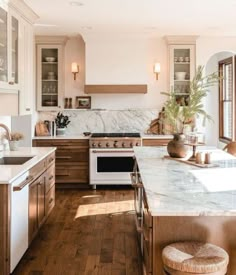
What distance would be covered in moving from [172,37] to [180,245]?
17.7ft

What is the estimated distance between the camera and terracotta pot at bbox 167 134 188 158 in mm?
4105

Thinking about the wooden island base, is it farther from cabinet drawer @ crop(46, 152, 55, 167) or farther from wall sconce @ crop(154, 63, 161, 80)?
wall sconce @ crop(154, 63, 161, 80)

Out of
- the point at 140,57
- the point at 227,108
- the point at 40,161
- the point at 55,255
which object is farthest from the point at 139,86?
the point at 55,255

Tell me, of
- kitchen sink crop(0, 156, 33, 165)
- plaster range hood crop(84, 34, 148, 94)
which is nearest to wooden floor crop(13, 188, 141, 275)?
kitchen sink crop(0, 156, 33, 165)

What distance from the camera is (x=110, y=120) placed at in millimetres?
7328

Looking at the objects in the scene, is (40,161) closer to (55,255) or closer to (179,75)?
(55,255)

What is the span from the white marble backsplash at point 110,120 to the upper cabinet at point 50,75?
31 cm

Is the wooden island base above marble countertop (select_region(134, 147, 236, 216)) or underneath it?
underneath

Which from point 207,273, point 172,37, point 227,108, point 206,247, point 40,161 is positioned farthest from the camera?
point 227,108

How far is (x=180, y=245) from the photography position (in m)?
2.15

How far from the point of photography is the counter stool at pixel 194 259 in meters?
1.94

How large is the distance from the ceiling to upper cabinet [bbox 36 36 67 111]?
0.36 m

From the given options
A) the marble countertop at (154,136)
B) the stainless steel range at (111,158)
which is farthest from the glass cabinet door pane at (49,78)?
the marble countertop at (154,136)

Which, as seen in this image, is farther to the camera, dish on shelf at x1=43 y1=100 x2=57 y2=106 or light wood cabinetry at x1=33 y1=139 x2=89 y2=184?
dish on shelf at x1=43 y1=100 x2=57 y2=106
